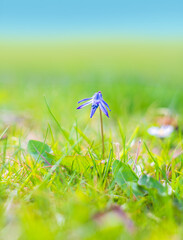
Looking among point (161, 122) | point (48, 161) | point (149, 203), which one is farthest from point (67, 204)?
point (161, 122)

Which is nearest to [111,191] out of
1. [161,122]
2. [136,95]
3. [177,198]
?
[177,198]

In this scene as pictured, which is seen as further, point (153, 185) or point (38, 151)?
point (38, 151)

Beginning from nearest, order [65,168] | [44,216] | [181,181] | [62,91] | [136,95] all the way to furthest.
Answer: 1. [44,216]
2. [181,181]
3. [65,168]
4. [136,95]
5. [62,91]

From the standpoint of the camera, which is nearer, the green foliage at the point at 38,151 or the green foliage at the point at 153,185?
the green foliage at the point at 153,185

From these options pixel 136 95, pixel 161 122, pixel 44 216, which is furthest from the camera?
pixel 136 95

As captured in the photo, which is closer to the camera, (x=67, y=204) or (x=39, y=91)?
(x=67, y=204)

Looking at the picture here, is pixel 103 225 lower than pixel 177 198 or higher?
higher

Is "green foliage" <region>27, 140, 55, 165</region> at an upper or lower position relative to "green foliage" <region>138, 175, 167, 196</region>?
upper

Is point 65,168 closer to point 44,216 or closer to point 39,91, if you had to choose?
point 44,216

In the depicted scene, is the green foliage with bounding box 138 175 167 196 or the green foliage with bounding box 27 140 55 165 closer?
the green foliage with bounding box 138 175 167 196

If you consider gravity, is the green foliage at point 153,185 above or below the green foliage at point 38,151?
below
